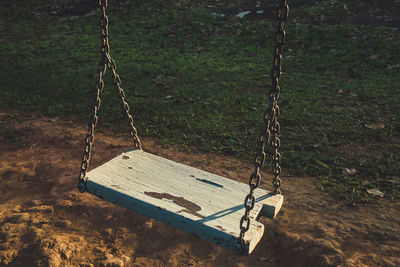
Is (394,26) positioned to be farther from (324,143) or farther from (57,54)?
(57,54)

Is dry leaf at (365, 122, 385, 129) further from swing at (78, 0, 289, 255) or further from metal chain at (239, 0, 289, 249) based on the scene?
metal chain at (239, 0, 289, 249)

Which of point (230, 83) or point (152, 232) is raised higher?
point (230, 83)

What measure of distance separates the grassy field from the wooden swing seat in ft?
4.02

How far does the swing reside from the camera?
178 cm

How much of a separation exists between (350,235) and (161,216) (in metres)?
1.44

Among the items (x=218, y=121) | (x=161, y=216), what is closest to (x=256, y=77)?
(x=218, y=121)

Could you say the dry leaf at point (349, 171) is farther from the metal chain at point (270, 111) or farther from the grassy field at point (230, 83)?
the metal chain at point (270, 111)

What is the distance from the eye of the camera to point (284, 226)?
2.52 metres

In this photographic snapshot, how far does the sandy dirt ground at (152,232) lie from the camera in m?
2.24

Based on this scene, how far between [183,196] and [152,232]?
0.57m

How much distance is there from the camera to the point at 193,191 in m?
2.20

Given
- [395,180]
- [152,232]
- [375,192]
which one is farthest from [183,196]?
[395,180]

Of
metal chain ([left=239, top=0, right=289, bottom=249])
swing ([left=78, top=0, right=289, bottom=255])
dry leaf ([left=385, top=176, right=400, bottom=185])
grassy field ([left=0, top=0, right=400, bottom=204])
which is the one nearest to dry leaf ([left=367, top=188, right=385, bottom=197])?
grassy field ([left=0, top=0, right=400, bottom=204])

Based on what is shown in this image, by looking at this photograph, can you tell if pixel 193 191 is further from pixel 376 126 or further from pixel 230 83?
pixel 230 83
